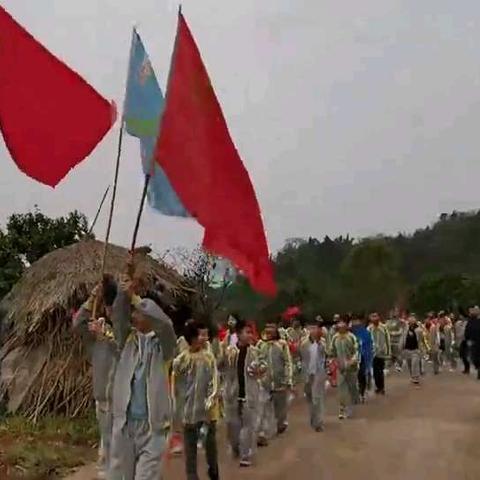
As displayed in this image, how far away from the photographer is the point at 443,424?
15.6m

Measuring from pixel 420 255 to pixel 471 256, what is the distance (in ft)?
12.3

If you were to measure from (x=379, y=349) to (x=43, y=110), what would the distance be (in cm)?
1412

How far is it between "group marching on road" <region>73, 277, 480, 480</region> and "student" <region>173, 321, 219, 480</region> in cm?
1

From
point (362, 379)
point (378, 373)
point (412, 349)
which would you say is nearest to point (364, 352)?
point (362, 379)

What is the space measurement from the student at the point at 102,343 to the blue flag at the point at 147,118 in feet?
2.82

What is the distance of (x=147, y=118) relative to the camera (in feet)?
27.8

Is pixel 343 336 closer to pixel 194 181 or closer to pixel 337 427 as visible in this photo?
pixel 337 427

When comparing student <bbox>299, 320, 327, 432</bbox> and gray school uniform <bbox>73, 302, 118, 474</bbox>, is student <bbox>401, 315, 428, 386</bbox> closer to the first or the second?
student <bbox>299, 320, 327, 432</bbox>

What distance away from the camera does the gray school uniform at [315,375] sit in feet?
52.1

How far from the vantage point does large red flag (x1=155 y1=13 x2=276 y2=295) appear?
750 cm

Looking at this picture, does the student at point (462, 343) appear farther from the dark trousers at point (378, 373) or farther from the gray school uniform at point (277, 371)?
the gray school uniform at point (277, 371)

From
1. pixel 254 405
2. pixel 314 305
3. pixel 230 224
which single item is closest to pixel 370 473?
pixel 254 405

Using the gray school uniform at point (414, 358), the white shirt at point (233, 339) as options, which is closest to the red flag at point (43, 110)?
the white shirt at point (233, 339)

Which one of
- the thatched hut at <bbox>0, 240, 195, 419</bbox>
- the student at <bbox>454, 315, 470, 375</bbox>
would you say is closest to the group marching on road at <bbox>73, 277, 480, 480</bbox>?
the student at <bbox>454, 315, 470, 375</bbox>
